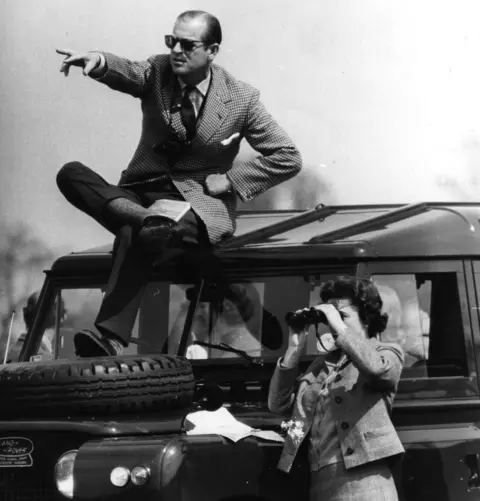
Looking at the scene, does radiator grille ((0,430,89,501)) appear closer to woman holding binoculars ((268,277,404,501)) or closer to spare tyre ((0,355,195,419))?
spare tyre ((0,355,195,419))

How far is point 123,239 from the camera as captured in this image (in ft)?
22.2

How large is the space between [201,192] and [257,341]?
839 mm

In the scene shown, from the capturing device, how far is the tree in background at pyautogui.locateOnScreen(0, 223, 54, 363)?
9844mm

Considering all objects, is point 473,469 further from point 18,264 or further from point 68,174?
point 18,264

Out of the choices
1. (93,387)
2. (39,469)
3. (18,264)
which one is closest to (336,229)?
(93,387)

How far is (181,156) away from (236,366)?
45.0 inches

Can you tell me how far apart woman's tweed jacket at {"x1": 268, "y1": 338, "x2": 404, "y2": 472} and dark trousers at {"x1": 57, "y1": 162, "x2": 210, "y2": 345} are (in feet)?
3.33

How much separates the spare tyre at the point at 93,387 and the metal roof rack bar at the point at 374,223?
3.96ft

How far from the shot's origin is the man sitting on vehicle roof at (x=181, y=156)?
268 inches

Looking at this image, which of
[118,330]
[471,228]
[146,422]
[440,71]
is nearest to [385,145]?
[440,71]

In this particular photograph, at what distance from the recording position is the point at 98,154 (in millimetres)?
9773

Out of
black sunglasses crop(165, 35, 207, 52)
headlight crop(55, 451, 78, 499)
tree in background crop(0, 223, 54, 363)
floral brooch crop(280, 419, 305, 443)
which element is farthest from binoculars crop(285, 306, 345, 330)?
tree in background crop(0, 223, 54, 363)

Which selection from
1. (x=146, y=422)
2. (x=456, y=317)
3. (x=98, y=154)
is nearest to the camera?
(x=146, y=422)

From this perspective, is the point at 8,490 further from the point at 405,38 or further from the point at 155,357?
the point at 405,38
